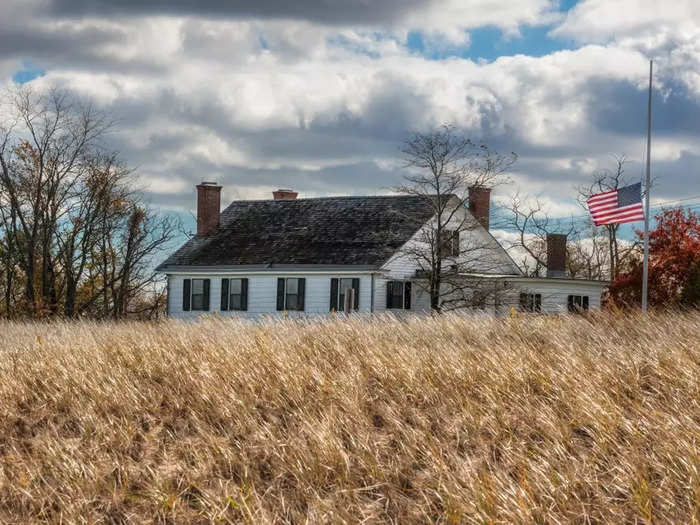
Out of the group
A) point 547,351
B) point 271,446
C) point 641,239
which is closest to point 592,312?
point 547,351

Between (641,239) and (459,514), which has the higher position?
(641,239)

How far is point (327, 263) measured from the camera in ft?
131

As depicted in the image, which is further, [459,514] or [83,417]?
[83,417]

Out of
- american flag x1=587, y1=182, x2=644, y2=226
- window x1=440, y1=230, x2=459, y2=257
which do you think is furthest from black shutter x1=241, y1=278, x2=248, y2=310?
american flag x1=587, y1=182, x2=644, y2=226

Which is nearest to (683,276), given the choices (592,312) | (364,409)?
(592,312)

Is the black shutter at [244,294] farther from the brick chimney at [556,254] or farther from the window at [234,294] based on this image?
the brick chimney at [556,254]

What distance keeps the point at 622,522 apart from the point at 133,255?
4316 centimetres

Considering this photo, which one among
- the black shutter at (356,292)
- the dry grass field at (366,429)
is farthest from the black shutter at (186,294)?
the dry grass field at (366,429)

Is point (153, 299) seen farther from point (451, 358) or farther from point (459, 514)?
point (459, 514)

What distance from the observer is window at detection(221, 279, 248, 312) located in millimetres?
41938

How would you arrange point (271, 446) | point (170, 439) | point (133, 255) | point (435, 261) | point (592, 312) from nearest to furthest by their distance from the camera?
point (271, 446) → point (170, 439) → point (592, 312) → point (435, 261) → point (133, 255)

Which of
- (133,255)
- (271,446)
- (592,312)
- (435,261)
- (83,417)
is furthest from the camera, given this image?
(133,255)

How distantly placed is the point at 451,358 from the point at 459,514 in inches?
177

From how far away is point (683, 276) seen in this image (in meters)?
39.7
